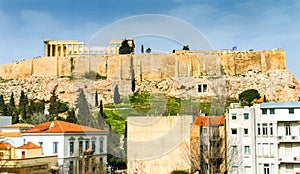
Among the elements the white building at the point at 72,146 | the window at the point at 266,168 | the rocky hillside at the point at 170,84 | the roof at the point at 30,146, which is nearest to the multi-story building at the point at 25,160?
the roof at the point at 30,146

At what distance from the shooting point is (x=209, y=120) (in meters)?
14.3

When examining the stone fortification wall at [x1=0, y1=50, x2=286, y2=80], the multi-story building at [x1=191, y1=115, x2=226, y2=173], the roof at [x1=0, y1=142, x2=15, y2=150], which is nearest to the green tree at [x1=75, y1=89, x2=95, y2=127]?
the roof at [x1=0, y1=142, x2=15, y2=150]

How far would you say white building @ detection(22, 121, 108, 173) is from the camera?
43.3ft

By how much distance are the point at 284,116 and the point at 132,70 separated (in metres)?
18.9

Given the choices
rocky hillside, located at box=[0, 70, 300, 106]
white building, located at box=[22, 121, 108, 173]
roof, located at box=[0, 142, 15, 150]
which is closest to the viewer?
roof, located at box=[0, 142, 15, 150]

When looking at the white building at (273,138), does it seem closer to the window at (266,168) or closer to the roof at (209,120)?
the window at (266,168)

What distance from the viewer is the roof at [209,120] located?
→ 47.0 ft

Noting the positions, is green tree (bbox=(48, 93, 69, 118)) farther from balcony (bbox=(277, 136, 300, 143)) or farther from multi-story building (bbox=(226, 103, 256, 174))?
balcony (bbox=(277, 136, 300, 143))

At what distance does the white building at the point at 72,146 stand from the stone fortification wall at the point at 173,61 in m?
17.9

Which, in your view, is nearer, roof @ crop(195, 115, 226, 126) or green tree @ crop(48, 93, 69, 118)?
roof @ crop(195, 115, 226, 126)

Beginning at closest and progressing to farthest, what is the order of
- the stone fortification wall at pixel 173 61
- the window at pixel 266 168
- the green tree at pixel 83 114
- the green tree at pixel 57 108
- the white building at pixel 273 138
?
the green tree at pixel 83 114, the white building at pixel 273 138, the window at pixel 266 168, the green tree at pixel 57 108, the stone fortification wall at pixel 173 61

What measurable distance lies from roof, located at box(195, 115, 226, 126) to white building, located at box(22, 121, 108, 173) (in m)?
3.28

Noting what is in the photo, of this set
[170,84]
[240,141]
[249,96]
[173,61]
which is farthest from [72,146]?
[173,61]

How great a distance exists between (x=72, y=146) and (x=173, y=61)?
1862cm
